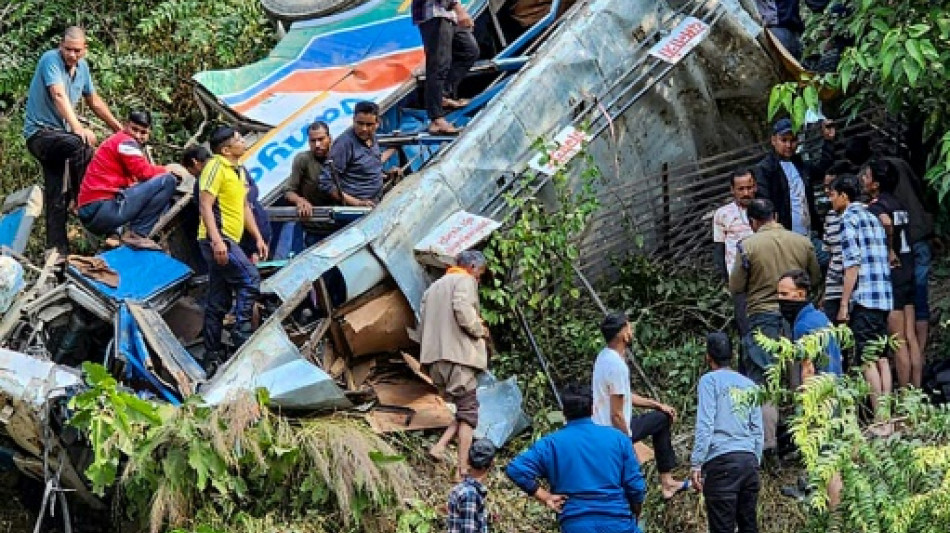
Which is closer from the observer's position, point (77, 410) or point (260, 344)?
point (77, 410)

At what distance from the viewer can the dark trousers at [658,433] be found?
1012cm

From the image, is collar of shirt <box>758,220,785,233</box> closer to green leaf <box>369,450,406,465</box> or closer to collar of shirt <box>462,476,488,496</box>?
green leaf <box>369,450,406,465</box>

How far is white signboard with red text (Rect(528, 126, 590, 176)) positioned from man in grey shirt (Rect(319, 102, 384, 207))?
106cm

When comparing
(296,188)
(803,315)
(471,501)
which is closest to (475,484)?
(471,501)

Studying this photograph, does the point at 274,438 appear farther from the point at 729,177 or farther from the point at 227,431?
the point at 729,177

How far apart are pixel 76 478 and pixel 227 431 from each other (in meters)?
1.14

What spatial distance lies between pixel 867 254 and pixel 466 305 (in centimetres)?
236

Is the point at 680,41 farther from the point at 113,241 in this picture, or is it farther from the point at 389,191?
the point at 113,241

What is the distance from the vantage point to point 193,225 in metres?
11.9

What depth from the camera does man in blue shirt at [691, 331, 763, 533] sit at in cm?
917

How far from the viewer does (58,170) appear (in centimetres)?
1216

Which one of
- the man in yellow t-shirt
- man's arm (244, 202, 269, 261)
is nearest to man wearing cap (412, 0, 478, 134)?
man's arm (244, 202, 269, 261)

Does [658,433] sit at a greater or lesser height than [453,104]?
lesser

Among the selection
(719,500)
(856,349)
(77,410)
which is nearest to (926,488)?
(719,500)
